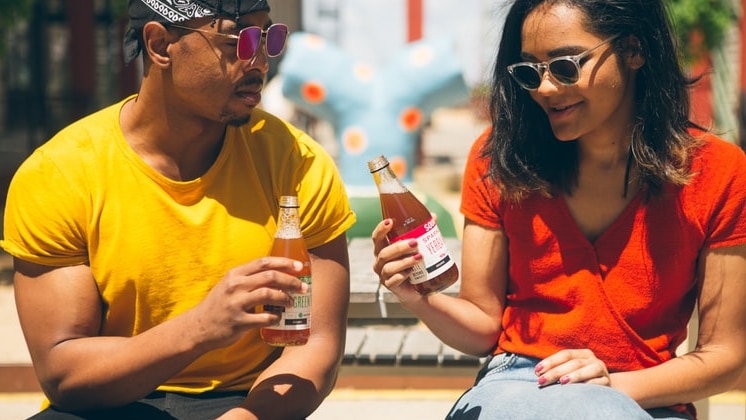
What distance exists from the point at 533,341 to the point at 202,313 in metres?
0.86

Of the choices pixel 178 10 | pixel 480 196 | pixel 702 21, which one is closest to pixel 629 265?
pixel 480 196

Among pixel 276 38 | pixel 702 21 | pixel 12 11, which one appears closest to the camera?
pixel 276 38

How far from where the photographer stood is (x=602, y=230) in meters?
2.67

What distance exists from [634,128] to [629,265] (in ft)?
1.12

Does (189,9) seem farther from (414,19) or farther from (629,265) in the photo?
(414,19)

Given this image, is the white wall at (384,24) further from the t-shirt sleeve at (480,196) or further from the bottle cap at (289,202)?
the bottle cap at (289,202)

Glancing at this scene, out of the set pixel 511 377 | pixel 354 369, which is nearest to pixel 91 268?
pixel 511 377

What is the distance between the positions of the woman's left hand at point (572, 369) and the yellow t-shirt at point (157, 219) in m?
0.62

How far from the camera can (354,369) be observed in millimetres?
4613

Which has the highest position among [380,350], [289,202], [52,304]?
[289,202]

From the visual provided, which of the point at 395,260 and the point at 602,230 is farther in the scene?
the point at 602,230

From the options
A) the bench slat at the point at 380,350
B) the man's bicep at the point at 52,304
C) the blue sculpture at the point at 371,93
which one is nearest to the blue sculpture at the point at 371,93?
the blue sculpture at the point at 371,93

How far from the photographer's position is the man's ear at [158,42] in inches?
102

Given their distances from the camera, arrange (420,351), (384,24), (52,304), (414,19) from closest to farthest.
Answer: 1. (52,304)
2. (420,351)
3. (384,24)
4. (414,19)
